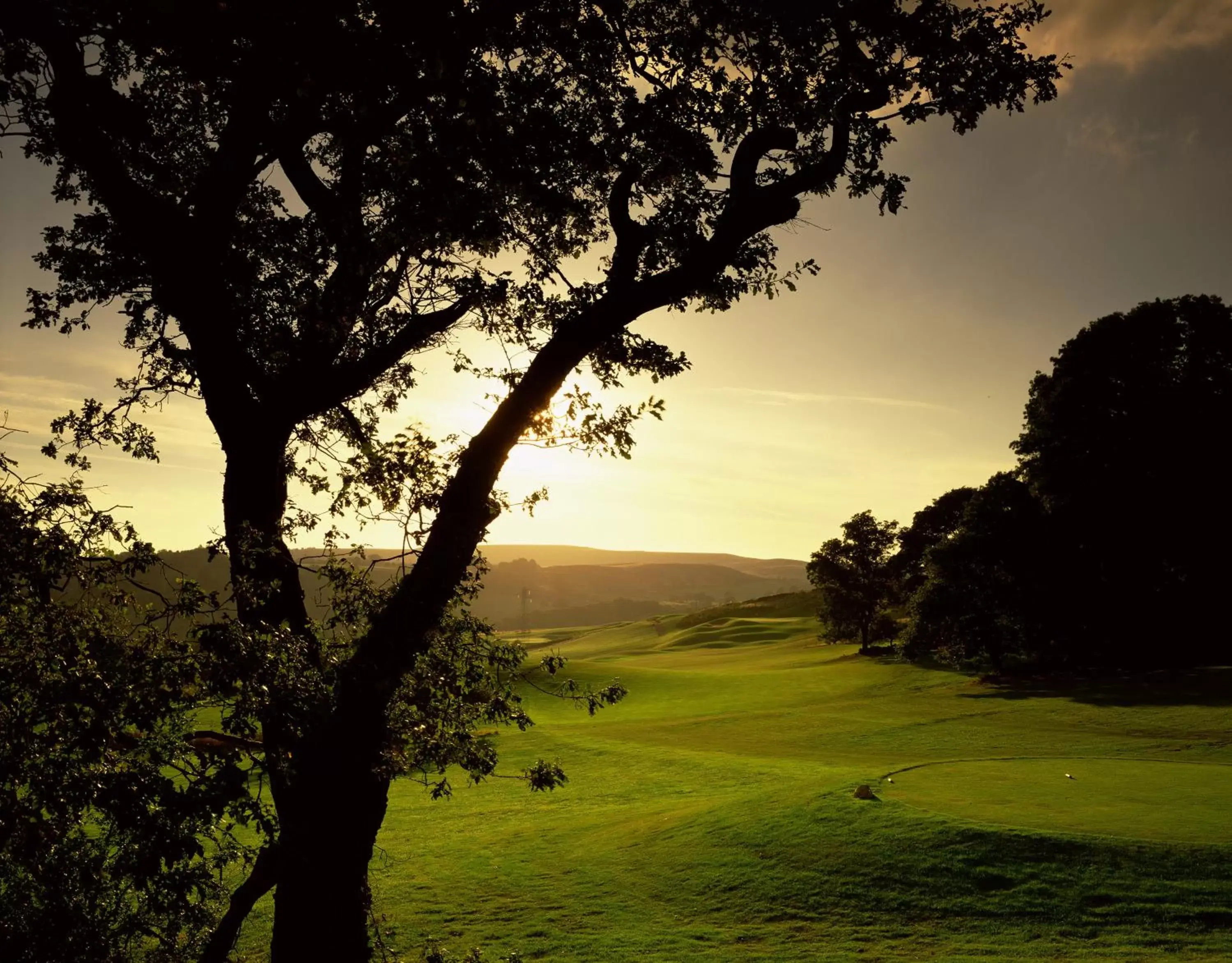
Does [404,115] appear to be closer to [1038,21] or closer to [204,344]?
[204,344]

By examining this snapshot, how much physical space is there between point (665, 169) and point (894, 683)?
48.0 m

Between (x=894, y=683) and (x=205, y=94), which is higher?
(x=205, y=94)

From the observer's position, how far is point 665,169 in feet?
26.9

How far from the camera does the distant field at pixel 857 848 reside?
13.0 m

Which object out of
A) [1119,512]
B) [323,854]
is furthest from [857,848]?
[1119,512]

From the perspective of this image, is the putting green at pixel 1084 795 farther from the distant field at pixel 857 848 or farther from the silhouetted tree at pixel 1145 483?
the silhouetted tree at pixel 1145 483

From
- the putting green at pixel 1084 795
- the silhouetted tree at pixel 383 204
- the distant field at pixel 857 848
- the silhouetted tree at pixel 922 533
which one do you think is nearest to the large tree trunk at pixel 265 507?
the silhouetted tree at pixel 383 204

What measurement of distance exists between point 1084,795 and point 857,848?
730cm

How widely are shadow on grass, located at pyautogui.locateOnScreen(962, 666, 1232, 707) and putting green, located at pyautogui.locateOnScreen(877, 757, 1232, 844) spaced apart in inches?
500

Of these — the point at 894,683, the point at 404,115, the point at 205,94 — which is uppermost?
the point at 205,94

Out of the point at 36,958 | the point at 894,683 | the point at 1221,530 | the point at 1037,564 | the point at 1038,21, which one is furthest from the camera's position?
the point at 894,683

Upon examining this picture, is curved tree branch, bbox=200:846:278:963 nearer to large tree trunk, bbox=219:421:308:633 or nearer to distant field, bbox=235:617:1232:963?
large tree trunk, bbox=219:421:308:633

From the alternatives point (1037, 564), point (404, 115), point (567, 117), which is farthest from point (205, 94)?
point (1037, 564)

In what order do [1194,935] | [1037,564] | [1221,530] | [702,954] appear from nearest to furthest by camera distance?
[1194,935], [702,954], [1221,530], [1037,564]
